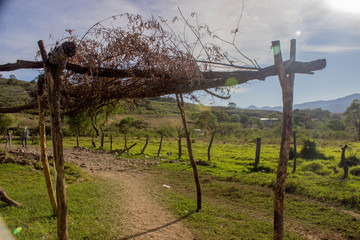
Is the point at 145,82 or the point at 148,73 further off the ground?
the point at 148,73

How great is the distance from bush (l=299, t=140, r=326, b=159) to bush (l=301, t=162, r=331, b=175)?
4.92 m

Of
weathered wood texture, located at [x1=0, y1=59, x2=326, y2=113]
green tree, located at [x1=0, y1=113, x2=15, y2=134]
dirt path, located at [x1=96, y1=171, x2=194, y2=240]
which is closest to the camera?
weathered wood texture, located at [x1=0, y1=59, x2=326, y2=113]

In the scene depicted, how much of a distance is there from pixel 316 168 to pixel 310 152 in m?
5.72

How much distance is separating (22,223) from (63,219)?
2.63m

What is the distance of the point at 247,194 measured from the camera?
29.7ft

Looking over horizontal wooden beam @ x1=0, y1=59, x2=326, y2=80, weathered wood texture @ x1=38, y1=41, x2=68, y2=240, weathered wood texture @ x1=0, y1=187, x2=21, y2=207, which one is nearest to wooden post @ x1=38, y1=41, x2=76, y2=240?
weathered wood texture @ x1=38, y1=41, x2=68, y2=240

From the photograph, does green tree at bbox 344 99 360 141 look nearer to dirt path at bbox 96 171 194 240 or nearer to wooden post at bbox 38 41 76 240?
dirt path at bbox 96 171 194 240

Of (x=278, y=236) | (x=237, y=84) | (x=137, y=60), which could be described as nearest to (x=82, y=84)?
(x=137, y=60)

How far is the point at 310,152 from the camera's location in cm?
1845

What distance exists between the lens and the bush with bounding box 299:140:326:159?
59.0 feet

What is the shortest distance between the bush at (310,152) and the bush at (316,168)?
16.2 feet

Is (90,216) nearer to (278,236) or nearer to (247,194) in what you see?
(278,236)

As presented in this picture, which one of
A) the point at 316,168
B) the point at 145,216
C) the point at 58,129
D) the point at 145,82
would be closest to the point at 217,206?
the point at 145,216

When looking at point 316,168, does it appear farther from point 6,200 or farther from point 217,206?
point 6,200
